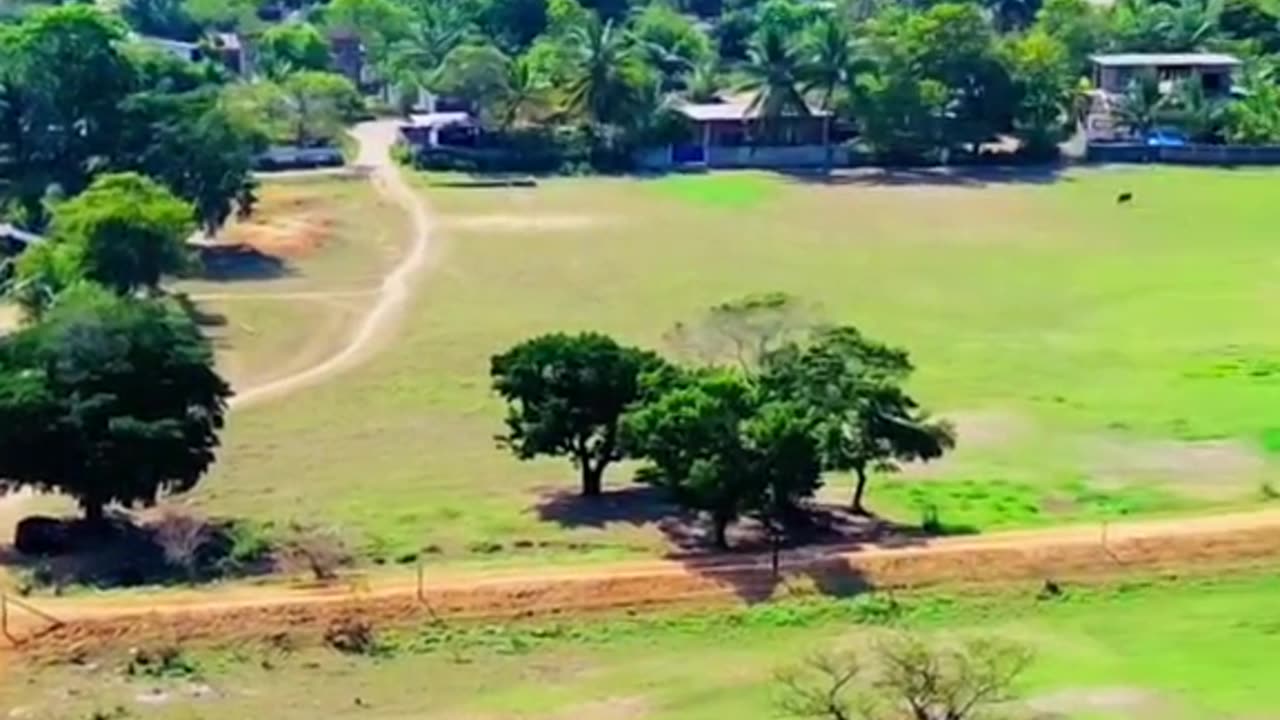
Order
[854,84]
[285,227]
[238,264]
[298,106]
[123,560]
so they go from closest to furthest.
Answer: [123,560], [238,264], [285,227], [298,106], [854,84]

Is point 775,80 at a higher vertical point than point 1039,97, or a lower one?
higher

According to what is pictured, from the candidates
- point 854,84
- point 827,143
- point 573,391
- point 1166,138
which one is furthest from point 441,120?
point 573,391

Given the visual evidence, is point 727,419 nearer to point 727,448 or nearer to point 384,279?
point 727,448

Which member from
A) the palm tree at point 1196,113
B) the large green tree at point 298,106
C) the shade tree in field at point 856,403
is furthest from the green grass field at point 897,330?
the large green tree at point 298,106

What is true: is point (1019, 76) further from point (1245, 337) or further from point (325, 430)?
point (325, 430)

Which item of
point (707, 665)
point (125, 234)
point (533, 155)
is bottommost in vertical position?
point (707, 665)

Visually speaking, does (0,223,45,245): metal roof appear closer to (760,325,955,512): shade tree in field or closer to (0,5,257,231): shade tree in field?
(0,5,257,231): shade tree in field
